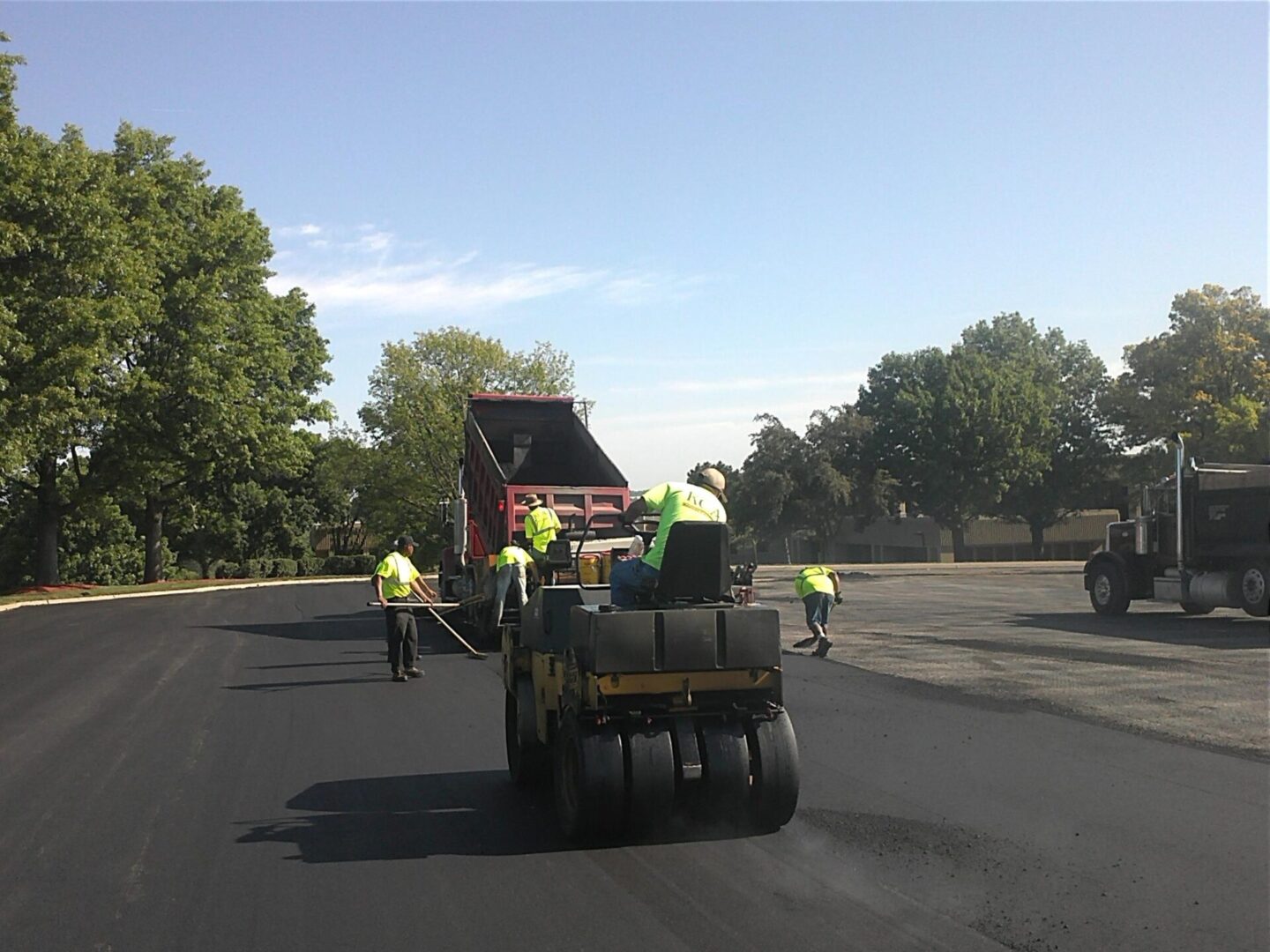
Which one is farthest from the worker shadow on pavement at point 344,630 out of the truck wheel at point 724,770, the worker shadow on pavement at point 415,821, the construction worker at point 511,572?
the truck wheel at point 724,770

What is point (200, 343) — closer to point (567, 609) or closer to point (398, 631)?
point (398, 631)

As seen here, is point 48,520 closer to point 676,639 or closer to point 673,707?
point 673,707

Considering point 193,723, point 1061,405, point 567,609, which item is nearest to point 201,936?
point 567,609

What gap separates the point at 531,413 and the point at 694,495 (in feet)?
46.0

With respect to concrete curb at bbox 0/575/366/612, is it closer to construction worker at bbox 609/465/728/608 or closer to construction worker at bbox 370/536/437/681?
construction worker at bbox 370/536/437/681

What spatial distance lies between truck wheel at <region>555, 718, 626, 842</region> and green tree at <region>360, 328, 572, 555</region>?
45601 millimetres

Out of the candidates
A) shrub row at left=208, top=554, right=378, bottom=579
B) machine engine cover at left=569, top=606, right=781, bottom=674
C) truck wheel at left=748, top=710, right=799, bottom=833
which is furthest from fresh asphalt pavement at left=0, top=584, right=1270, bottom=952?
shrub row at left=208, top=554, right=378, bottom=579

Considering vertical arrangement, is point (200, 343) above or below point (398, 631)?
above

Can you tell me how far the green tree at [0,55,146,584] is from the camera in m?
28.6

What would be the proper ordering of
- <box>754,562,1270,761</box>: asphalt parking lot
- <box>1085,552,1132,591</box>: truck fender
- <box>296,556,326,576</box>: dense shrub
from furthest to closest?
1. <box>296,556,326,576</box>: dense shrub
2. <box>1085,552,1132,591</box>: truck fender
3. <box>754,562,1270,761</box>: asphalt parking lot

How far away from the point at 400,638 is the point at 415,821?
708 centimetres

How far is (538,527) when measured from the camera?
16891mm

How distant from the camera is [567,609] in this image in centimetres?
792

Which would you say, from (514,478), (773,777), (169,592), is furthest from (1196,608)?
(169,592)
